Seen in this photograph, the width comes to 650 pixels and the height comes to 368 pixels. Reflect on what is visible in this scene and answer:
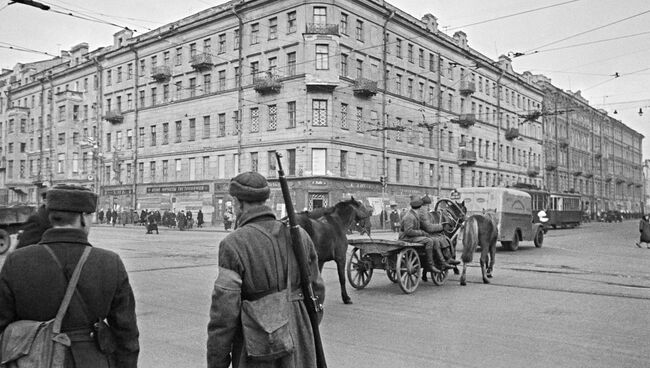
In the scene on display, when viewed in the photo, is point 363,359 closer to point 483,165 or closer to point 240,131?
point 240,131

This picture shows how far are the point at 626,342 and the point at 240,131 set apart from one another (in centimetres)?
3721

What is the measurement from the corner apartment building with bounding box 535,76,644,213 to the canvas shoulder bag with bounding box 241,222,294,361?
65.9 metres

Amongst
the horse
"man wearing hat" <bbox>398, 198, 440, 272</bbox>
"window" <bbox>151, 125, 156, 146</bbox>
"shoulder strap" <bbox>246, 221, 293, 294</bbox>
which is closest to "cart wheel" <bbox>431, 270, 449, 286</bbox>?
the horse

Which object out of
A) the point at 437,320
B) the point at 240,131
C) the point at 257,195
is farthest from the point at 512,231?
the point at 240,131

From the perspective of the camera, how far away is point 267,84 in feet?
129

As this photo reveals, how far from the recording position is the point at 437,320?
785cm

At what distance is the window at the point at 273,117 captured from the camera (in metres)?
40.0

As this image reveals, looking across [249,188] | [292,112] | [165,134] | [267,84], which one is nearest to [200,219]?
[165,134]

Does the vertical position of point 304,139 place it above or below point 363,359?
above

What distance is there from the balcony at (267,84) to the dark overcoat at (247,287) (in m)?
36.9

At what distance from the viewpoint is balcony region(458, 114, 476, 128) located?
169 ft

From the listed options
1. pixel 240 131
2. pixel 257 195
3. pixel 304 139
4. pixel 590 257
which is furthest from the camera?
pixel 240 131

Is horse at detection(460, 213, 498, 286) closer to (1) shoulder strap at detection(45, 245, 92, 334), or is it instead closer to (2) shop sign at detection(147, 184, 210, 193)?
(1) shoulder strap at detection(45, 245, 92, 334)

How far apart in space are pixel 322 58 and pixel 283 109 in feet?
15.5
